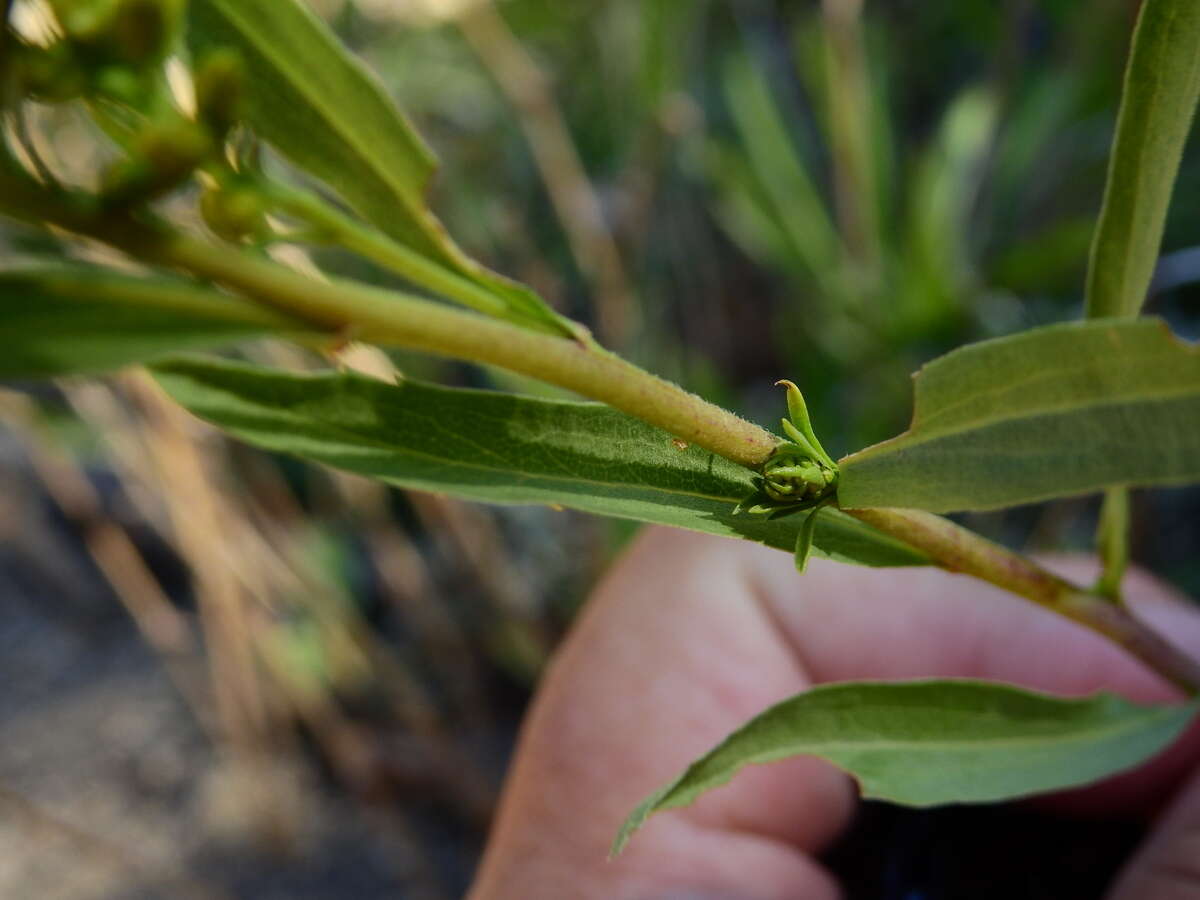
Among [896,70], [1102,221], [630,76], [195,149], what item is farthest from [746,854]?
[896,70]

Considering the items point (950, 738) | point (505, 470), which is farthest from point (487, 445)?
point (950, 738)

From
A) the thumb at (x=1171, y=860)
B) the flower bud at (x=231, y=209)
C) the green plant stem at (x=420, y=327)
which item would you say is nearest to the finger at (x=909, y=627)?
the thumb at (x=1171, y=860)

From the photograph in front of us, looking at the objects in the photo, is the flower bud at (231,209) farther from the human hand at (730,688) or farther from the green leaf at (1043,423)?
the human hand at (730,688)

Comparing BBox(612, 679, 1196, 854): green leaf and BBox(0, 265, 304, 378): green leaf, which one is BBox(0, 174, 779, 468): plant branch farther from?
BBox(612, 679, 1196, 854): green leaf

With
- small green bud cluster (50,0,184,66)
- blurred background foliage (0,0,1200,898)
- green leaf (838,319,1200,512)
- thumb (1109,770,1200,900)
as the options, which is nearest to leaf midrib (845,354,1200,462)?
green leaf (838,319,1200,512)

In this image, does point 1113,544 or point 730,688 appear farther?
point 730,688

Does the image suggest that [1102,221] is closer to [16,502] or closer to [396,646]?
[396,646]

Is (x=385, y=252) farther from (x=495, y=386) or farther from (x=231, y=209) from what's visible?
(x=495, y=386)
